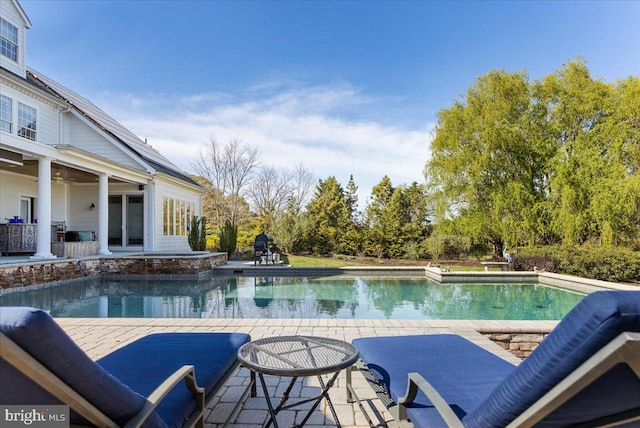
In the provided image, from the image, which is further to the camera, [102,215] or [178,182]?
[178,182]

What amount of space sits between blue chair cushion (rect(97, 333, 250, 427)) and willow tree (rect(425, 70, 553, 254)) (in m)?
15.9

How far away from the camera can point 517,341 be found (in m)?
4.34

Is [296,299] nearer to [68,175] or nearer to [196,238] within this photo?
[196,238]

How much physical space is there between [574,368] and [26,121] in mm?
15802

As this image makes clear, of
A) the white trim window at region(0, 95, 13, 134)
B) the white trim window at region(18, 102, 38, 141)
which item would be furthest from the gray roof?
the white trim window at region(0, 95, 13, 134)

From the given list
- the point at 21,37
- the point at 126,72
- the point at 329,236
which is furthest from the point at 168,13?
the point at 329,236

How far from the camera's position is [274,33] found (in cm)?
1416

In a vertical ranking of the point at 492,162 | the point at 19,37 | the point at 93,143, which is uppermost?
the point at 19,37

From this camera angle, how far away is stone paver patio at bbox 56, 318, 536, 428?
8.61 ft

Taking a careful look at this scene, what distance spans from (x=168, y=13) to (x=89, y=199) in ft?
29.3

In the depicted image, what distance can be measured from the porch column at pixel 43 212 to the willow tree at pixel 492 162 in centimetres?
1566

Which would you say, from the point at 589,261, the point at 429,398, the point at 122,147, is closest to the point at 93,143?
the point at 122,147

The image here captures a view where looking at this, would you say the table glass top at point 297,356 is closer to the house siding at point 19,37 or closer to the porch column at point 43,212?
the porch column at point 43,212

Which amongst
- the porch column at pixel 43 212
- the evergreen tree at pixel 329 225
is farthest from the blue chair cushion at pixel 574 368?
the evergreen tree at pixel 329 225
